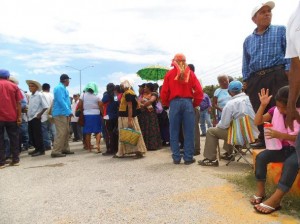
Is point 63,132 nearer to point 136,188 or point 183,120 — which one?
point 183,120

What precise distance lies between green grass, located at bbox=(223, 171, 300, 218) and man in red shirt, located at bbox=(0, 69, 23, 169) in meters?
4.35

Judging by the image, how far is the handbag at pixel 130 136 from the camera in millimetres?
7000

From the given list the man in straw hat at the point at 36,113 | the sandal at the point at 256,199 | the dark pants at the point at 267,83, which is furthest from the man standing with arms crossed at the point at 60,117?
the sandal at the point at 256,199

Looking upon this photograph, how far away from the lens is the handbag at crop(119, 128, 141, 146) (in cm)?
700

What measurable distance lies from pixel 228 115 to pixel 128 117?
2.27 meters

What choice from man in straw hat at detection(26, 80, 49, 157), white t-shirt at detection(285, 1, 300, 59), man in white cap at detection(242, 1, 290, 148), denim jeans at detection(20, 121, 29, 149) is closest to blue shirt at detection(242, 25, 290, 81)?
man in white cap at detection(242, 1, 290, 148)

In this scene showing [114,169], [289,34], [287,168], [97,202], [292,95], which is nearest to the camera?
[289,34]

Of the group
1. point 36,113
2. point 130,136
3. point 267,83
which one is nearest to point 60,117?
point 36,113

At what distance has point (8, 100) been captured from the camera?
680cm

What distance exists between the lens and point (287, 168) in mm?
3436

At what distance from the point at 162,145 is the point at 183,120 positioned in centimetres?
280

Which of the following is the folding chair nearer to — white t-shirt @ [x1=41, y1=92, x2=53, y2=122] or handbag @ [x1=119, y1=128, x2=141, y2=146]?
handbag @ [x1=119, y1=128, x2=141, y2=146]

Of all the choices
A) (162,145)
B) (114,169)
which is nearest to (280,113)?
(114,169)

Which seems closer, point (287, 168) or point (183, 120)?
point (287, 168)
